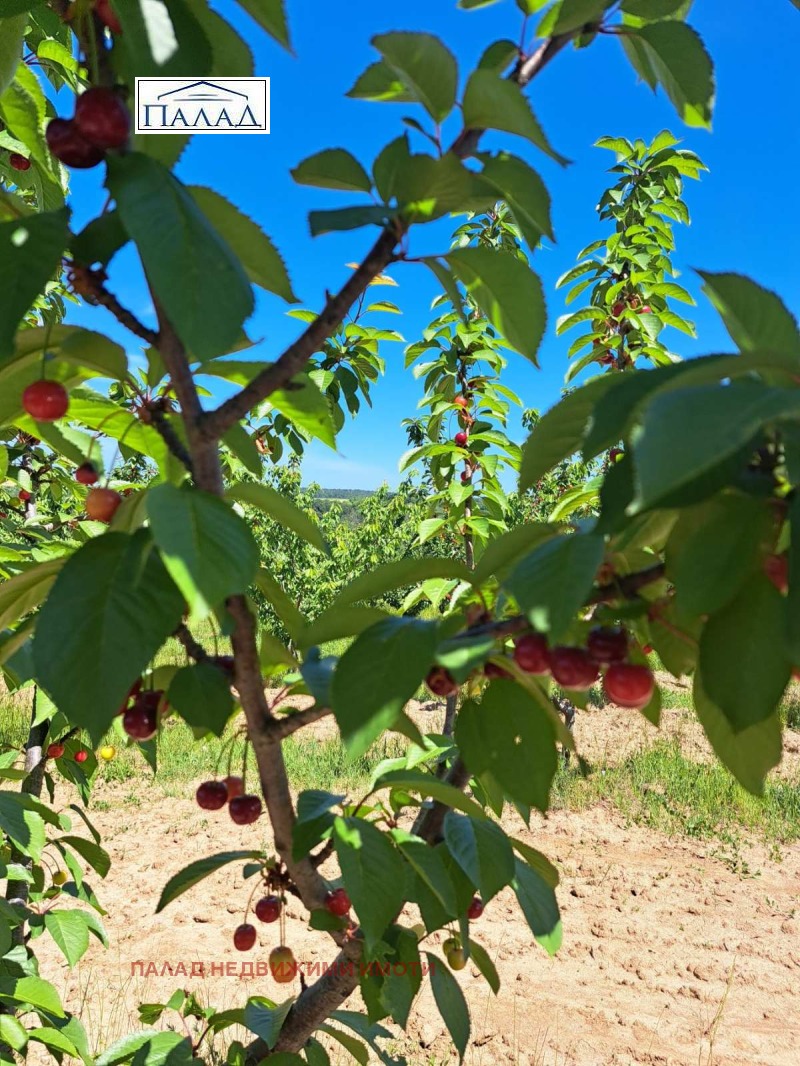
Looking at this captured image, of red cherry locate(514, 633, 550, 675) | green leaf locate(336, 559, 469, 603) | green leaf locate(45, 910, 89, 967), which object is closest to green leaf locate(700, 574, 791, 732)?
red cherry locate(514, 633, 550, 675)

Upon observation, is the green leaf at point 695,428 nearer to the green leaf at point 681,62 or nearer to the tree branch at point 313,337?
the tree branch at point 313,337

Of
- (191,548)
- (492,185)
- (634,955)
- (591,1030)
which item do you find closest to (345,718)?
(191,548)

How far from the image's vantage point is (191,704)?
632mm

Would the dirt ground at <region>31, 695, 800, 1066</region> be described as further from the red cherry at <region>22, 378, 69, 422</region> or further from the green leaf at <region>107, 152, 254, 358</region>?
the green leaf at <region>107, 152, 254, 358</region>

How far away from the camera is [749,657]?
1.60ft

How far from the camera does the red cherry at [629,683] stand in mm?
591

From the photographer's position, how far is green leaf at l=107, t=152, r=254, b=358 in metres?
0.47

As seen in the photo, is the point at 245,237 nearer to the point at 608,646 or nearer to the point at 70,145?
the point at 70,145

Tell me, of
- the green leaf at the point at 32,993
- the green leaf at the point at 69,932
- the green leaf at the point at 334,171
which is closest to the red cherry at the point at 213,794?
the green leaf at the point at 334,171

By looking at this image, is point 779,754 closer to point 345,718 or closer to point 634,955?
point 345,718

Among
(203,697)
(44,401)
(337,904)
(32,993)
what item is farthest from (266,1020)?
(44,401)

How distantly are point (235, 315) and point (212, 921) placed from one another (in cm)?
464

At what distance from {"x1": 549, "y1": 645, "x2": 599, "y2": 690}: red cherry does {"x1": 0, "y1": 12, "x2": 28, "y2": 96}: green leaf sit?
0.73m

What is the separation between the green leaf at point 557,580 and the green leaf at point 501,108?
0.28 metres
